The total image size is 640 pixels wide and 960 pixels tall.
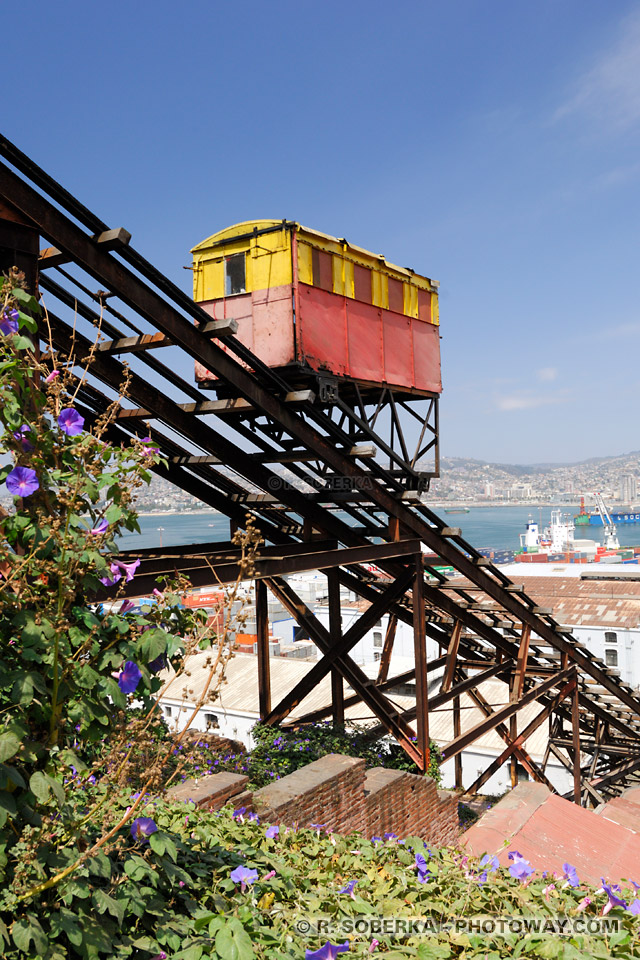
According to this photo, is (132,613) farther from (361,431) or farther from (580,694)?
(580,694)

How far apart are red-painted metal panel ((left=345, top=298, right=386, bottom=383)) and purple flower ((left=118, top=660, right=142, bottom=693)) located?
21.5 feet

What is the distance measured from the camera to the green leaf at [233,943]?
2488 mm

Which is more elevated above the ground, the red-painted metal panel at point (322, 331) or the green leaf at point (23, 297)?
the red-painted metal panel at point (322, 331)

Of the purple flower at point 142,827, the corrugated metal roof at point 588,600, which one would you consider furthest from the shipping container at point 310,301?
the corrugated metal roof at point 588,600

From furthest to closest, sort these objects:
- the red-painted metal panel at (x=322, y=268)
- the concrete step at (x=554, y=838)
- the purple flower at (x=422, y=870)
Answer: the red-painted metal panel at (x=322, y=268) < the concrete step at (x=554, y=838) < the purple flower at (x=422, y=870)

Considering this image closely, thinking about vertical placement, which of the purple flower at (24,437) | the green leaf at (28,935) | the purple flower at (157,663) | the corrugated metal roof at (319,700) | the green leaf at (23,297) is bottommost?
the corrugated metal roof at (319,700)

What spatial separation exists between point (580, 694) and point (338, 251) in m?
12.5

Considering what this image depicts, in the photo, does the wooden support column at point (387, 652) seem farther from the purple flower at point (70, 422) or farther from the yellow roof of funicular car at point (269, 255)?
the purple flower at point (70, 422)

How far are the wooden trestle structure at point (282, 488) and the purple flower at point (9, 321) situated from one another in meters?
0.85

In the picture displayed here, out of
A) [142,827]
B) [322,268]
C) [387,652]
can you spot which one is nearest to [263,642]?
[387,652]

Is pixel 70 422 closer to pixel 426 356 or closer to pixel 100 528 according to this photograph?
pixel 100 528

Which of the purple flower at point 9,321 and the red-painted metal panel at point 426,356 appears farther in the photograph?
the red-painted metal panel at point 426,356

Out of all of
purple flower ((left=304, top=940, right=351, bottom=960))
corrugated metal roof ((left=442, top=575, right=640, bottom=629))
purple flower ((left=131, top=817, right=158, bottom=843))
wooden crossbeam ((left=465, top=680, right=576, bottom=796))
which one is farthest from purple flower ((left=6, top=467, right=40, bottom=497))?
corrugated metal roof ((left=442, top=575, right=640, bottom=629))

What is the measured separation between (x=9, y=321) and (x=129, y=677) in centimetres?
159
